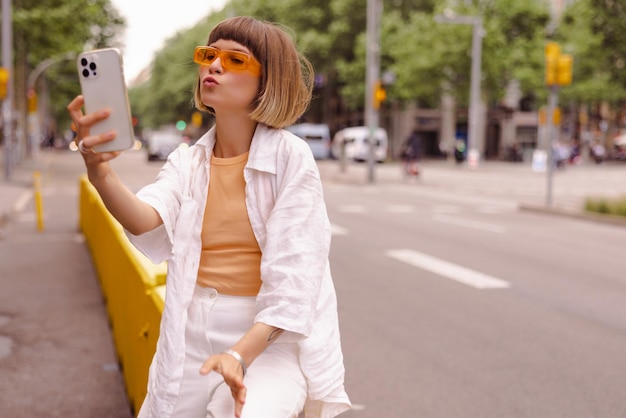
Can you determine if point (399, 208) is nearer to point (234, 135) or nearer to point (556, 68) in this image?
point (556, 68)

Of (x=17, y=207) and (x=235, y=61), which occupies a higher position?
(x=235, y=61)

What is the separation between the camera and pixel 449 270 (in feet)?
30.6

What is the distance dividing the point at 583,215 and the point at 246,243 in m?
15.0

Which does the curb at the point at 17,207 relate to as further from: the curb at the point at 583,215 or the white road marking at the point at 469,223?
the curb at the point at 583,215

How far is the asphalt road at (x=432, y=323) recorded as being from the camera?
4.79m

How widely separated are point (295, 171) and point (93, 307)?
5.70 meters

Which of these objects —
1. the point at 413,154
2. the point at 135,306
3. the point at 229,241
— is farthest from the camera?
the point at 413,154

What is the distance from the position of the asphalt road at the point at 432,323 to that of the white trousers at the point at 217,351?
8.18 ft

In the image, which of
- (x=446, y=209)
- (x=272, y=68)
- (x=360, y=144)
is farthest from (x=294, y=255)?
(x=360, y=144)

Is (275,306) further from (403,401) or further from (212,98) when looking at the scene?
(403,401)

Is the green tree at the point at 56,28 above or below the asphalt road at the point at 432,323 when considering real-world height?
above

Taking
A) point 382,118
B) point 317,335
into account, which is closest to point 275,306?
point 317,335

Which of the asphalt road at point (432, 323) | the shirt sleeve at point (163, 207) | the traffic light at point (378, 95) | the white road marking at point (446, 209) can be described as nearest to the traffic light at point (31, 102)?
the traffic light at point (378, 95)

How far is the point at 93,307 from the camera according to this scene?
7.36 metres
